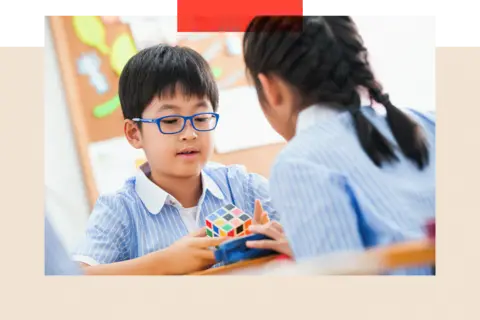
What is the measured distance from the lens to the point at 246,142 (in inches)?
43.3

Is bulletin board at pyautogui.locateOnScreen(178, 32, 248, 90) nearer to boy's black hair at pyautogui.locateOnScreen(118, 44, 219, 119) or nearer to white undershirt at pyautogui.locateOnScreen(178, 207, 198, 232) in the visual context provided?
boy's black hair at pyautogui.locateOnScreen(118, 44, 219, 119)

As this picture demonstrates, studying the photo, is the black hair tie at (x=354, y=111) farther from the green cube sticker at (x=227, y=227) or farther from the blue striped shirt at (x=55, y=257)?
the blue striped shirt at (x=55, y=257)

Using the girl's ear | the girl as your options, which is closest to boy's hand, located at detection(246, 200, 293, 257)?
the girl

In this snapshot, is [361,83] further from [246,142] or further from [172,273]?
[172,273]

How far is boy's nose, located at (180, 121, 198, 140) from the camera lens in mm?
1074

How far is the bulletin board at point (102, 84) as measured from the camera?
1.09 meters

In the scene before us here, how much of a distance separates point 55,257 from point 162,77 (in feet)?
1.22

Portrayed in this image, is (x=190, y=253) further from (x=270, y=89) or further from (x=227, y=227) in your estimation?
(x=270, y=89)

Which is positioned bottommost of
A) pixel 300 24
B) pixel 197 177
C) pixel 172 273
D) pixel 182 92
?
pixel 172 273

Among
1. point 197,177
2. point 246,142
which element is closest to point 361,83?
point 246,142

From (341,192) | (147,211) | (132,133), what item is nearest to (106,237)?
(147,211)

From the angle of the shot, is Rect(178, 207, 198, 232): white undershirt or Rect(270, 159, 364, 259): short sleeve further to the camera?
Rect(178, 207, 198, 232): white undershirt

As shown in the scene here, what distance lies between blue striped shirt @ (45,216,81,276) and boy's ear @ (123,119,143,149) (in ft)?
0.67

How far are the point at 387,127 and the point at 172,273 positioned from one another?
455 millimetres
